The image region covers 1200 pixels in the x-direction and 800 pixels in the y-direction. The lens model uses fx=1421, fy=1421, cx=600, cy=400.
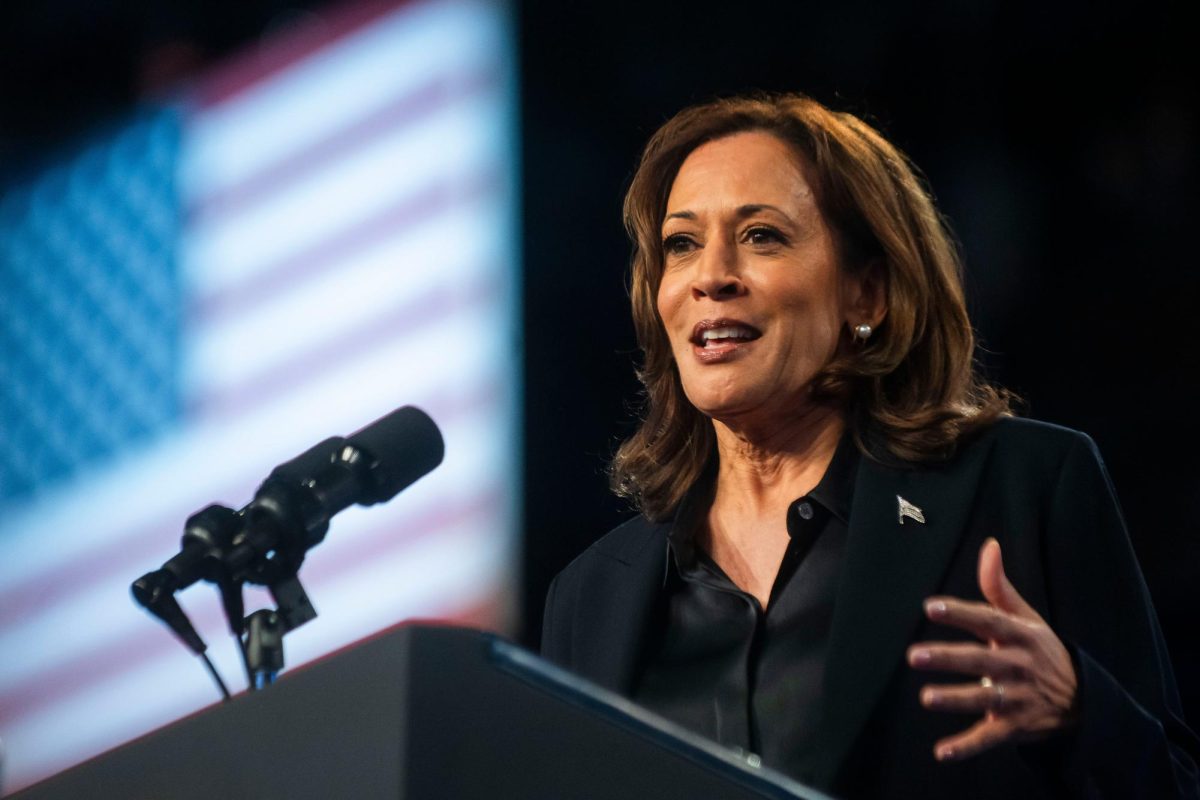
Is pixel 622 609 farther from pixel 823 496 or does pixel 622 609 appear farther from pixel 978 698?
pixel 978 698

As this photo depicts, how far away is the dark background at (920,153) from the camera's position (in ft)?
9.02

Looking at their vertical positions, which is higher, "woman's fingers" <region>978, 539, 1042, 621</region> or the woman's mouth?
the woman's mouth

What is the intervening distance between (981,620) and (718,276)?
853 mm

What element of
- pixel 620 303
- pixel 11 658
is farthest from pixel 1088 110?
pixel 11 658

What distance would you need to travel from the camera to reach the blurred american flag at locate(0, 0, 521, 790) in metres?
2.73

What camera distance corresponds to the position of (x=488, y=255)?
2.84m

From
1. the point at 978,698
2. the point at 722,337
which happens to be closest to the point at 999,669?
the point at 978,698

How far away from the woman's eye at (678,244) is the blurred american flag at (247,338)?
883 millimetres

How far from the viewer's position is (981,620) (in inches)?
41.3

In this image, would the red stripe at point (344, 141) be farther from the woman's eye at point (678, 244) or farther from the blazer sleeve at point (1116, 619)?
the blazer sleeve at point (1116, 619)

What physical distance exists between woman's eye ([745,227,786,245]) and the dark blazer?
0.32 meters

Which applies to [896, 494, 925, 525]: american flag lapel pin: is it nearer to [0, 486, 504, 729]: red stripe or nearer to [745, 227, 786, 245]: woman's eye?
[745, 227, 786, 245]: woman's eye

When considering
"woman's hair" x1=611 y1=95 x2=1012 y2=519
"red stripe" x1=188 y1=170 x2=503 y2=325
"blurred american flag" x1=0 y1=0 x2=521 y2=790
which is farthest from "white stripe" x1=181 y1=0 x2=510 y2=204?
"woman's hair" x1=611 y1=95 x2=1012 y2=519

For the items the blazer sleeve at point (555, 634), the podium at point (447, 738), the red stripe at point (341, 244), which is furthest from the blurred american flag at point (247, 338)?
the podium at point (447, 738)
